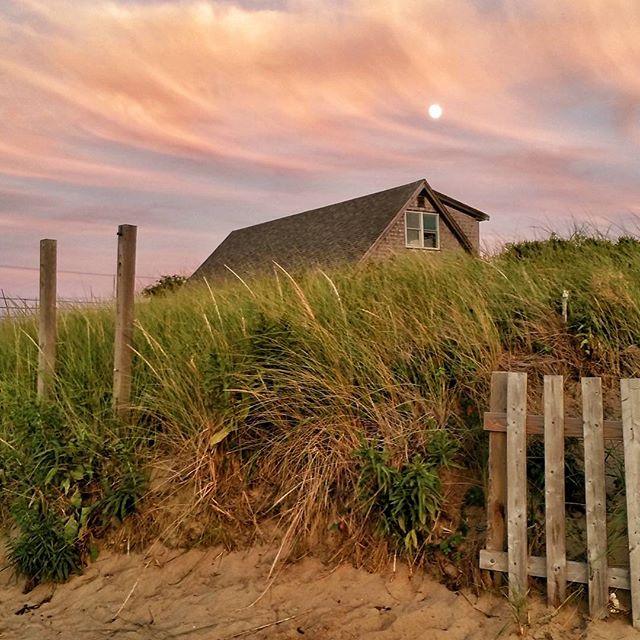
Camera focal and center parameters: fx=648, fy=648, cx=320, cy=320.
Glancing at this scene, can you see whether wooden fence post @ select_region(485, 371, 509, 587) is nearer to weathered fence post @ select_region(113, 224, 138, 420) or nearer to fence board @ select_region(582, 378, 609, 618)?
fence board @ select_region(582, 378, 609, 618)

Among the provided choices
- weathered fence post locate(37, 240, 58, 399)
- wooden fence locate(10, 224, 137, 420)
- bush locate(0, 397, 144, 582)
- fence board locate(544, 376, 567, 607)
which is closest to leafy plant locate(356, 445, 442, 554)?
fence board locate(544, 376, 567, 607)

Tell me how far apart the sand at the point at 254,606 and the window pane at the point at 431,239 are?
80.7 ft

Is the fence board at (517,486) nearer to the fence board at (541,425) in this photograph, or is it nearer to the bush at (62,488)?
the fence board at (541,425)

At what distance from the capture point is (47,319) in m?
6.92

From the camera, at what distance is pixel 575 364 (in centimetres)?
564

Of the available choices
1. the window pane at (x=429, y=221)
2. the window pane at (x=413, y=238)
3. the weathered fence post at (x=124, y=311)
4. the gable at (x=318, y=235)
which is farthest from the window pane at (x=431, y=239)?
the weathered fence post at (x=124, y=311)

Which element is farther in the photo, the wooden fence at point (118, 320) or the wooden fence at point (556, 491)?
the wooden fence at point (118, 320)

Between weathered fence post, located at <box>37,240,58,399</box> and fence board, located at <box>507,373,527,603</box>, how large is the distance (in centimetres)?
452

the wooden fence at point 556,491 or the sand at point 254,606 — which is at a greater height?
the wooden fence at point 556,491

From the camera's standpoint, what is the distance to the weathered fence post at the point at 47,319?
21.3 ft

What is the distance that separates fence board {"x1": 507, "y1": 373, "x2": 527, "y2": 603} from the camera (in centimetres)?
393

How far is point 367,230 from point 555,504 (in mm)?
23665

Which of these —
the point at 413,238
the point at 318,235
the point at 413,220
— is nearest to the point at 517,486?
the point at 413,238

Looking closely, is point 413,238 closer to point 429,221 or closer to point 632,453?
point 429,221
